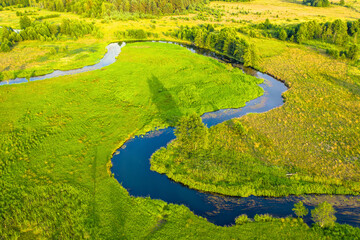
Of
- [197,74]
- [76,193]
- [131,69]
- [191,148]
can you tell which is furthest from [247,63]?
[76,193]

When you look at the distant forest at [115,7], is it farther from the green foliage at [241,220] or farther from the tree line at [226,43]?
the green foliage at [241,220]

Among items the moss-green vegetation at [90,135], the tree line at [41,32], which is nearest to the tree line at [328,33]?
the moss-green vegetation at [90,135]

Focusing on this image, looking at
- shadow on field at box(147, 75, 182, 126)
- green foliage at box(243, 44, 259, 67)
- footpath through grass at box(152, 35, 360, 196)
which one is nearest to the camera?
footpath through grass at box(152, 35, 360, 196)

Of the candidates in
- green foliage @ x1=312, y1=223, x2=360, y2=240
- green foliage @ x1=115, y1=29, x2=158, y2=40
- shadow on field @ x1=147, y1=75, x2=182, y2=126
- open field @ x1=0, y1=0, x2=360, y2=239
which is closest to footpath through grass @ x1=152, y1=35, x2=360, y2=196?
open field @ x1=0, y1=0, x2=360, y2=239

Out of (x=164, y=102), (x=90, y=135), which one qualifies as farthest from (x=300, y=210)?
(x=90, y=135)

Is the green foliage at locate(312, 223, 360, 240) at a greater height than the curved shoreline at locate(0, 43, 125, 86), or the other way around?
the curved shoreline at locate(0, 43, 125, 86)

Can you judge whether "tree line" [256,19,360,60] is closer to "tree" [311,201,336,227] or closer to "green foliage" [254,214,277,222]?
"tree" [311,201,336,227]
